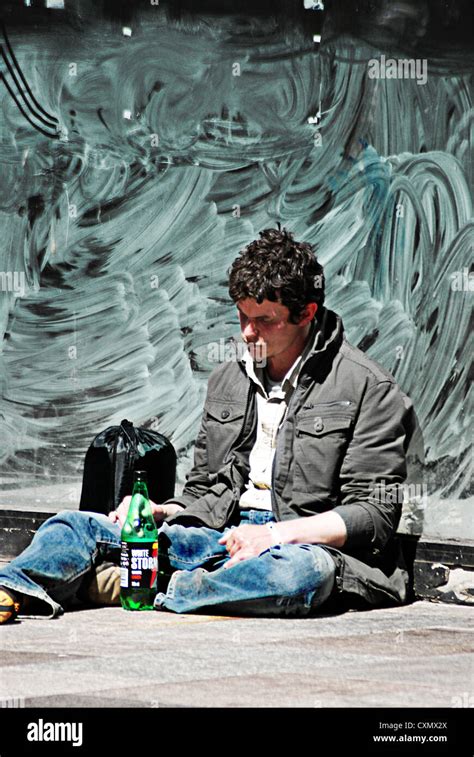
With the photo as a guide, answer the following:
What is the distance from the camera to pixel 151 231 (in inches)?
296

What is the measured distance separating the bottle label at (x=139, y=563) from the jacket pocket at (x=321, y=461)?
640 mm

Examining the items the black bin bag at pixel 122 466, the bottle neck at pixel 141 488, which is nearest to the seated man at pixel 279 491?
the bottle neck at pixel 141 488

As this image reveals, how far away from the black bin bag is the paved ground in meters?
0.87

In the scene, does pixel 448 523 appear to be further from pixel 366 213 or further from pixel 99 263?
pixel 99 263

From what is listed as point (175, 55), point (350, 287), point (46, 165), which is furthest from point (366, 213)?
point (46, 165)

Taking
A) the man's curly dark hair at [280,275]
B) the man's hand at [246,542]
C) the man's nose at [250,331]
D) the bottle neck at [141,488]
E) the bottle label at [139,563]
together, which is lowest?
the bottle label at [139,563]

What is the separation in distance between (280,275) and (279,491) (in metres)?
0.92

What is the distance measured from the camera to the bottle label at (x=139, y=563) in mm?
5836

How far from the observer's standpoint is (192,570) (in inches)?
236

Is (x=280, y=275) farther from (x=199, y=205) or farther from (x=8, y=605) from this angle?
(x=8, y=605)

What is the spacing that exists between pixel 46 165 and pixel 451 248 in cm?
241

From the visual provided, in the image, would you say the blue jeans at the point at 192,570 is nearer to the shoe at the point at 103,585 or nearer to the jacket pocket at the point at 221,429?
the shoe at the point at 103,585

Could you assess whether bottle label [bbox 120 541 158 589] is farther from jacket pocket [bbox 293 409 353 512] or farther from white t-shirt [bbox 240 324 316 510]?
jacket pocket [bbox 293 409 353 512]

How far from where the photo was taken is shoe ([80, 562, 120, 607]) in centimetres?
604
